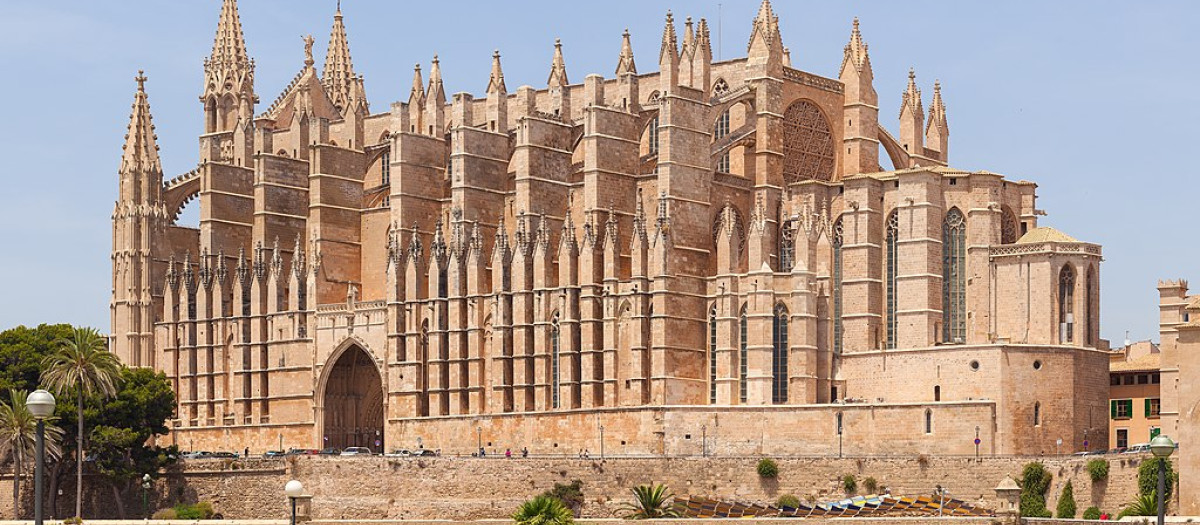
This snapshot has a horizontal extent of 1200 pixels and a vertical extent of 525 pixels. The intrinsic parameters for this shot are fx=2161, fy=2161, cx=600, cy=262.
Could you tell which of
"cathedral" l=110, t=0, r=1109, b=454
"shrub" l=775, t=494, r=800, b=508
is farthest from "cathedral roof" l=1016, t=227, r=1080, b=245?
"shrub" l=775, t=494, r=800, b=508

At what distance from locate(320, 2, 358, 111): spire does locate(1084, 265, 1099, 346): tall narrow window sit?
4281 cm

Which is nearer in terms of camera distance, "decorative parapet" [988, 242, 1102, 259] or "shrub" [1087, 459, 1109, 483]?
"shrub" [1087, 459, 1109, 483]

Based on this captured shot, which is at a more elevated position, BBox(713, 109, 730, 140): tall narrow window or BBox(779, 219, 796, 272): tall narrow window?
BBox(713, 109, 730, 140): tall narrow window

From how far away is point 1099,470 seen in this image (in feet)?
208

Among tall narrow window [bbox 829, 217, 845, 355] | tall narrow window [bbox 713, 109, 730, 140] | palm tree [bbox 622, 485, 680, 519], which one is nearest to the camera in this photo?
palm tree [bbox 622, 485, 680, 519]

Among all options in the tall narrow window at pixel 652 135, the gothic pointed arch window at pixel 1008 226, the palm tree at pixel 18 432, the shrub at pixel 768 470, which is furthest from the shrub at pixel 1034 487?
the palm tree at pixel 18 432

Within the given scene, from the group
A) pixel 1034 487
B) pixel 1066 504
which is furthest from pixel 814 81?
pixel 1066 504

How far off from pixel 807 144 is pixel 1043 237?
1162cm

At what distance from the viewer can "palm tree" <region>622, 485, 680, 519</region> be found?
222ft

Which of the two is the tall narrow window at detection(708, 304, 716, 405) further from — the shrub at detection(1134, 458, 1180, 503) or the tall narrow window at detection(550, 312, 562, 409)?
the shrub at detection(1134, 458, 1180, 503)

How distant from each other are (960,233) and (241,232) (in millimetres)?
33813

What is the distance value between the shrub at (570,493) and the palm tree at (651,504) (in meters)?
1.58

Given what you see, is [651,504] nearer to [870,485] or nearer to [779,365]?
[870,485]

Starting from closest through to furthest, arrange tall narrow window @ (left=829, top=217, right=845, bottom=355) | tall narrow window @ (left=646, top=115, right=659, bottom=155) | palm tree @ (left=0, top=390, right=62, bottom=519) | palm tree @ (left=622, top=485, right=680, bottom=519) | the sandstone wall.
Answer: the sandstone wall
palm tree @ (left=622, top=485, right=680, bottom=519)
palm tree @ (left=0, top=390, right=62, bottom=519)
tall narrow window @ (left=829, top=217, right=845, bottom=355)
tall narrow window @ (left=646, top=115, right=659, bottom=155)
